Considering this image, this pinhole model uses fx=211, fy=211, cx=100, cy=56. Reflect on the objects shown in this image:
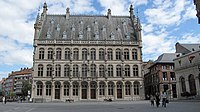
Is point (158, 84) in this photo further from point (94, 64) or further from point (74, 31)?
point (74, 31)

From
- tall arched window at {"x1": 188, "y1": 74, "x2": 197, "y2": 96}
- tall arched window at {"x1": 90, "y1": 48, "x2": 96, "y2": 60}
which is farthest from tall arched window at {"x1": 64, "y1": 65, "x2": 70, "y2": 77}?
tall arched window at {"x1": 188, "y1": 74, "x2": 197, "y2": 96}

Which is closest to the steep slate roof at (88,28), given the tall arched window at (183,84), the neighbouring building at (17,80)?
the tall arched window at (183,84)

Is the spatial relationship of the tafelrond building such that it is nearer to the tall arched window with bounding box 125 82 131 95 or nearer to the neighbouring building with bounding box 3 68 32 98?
the tall arched window with bounding box 125 82 131 95

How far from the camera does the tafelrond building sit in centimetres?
5494

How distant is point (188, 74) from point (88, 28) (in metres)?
30.3

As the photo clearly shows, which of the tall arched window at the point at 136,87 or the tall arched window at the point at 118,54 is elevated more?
the tall arched window at the point at 118,54

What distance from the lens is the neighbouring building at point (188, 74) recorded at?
43.5 metres

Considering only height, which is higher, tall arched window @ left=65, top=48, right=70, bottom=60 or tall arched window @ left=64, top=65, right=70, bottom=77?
tall arched window @ left=65, top=48, right=70, bottom=60

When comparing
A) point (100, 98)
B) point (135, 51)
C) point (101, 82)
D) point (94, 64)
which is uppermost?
point (135, 51)

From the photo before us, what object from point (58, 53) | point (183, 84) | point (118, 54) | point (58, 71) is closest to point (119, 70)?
point (118, 54)

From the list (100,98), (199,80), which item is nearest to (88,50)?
(100,98)

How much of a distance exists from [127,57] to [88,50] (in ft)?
36.2

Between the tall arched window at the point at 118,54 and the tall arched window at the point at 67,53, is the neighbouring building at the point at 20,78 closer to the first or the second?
the tall arched window at the point at 67,53

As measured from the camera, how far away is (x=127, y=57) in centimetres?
5878
